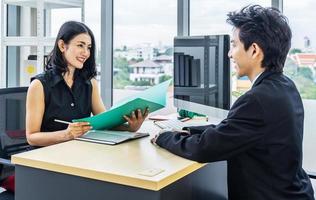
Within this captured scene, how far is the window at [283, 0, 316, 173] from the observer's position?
2.51 meters

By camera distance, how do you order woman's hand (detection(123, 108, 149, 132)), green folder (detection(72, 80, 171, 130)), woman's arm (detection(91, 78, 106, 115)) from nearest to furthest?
green folder (detection(72, 80, 171, 130))
woman's hand (detection(123, 108, 149, 132))
woman's arm (detection(91, 78, 106, 115))

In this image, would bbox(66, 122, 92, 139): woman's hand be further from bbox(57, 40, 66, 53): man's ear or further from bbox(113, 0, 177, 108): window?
bbox(113, 0, 177, 108): window

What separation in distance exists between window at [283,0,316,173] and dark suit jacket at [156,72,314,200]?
1.33m

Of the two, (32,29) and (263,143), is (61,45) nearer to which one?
(263,143)

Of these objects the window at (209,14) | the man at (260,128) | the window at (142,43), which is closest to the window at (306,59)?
the window at (209,14)

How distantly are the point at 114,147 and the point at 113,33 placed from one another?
1968 millimetres

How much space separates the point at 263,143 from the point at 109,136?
69cm

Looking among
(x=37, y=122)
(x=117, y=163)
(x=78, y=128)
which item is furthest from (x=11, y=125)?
(x=117, y=163)

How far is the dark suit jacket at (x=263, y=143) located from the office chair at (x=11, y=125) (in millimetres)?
1117

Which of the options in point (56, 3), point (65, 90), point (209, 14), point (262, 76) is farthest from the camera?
point (56, 3)

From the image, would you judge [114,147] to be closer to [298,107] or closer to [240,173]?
[240,173]

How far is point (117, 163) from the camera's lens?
1.25 m

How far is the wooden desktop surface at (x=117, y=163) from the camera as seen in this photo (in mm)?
1130

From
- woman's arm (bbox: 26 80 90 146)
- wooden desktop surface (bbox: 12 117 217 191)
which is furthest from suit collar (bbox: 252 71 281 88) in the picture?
woman's arm (bbox: 26 80 90 146)
